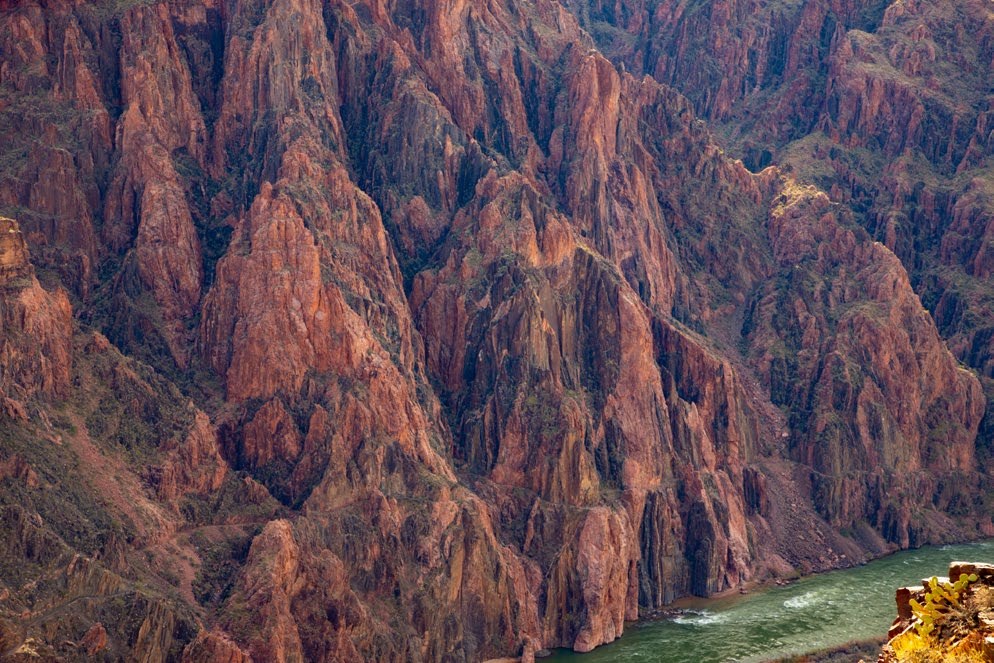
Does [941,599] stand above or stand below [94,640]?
below

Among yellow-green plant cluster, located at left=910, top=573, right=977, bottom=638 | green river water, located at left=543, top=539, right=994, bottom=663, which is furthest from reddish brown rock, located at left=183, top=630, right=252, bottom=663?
yellow-green plant cluster, located at left=910, top=573, right=977, bottom=638

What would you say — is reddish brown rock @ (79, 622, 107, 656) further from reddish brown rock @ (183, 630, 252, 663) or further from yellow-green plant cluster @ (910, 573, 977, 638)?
yellow-green plant cluster @ (910, 573, 977, 638)

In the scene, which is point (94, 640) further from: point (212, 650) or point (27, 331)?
point (27, 331)

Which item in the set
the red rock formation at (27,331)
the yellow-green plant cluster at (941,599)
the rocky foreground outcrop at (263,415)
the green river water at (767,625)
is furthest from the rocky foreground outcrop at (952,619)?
the green river water at (767,625)

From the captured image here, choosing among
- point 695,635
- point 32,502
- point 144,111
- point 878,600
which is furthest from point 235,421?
point 878,600

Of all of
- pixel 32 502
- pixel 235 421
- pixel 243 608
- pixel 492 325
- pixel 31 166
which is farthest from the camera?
pixel 492 325

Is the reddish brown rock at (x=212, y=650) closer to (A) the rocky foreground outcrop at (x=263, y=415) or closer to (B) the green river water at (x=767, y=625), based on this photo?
(A) the rocky foreground outcrop at (x=263, y=415)

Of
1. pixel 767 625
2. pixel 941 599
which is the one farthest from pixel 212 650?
Result: pixel 941 599

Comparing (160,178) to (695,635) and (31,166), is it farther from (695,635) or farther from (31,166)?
(695,635)
